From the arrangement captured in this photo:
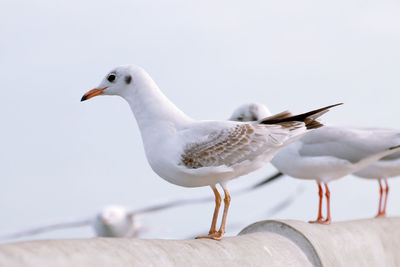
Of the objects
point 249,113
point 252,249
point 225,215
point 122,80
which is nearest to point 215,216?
point 225,215

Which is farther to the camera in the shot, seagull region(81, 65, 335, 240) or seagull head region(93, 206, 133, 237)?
seagull head region(93, 206, 133, 237)

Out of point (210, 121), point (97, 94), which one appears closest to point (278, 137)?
point (210, 121)

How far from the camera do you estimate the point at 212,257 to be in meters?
3.71

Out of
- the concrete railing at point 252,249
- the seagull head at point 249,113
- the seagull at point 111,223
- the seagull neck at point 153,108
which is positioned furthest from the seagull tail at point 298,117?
the seagull at point 111,223

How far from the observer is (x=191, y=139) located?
4199 millimetres

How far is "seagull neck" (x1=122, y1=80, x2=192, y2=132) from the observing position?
14.1 ft

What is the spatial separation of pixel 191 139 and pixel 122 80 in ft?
2.22

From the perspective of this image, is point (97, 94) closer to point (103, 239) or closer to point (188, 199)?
point (103, 239)

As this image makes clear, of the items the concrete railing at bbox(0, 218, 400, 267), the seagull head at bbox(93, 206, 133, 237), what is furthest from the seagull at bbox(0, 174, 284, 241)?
the concrete railing at bbox(0, 218, 400, 267)

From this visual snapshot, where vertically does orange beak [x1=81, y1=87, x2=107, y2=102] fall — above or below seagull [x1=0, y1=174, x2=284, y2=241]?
above

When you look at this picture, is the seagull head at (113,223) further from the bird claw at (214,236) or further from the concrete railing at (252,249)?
the bird claw at (214,236)

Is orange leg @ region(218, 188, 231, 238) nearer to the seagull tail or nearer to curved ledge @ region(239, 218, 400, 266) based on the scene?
the seagull tail

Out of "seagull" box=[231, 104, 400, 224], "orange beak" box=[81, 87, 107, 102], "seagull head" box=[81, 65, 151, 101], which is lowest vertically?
"seagull" box=[231, 104, 400, 224]

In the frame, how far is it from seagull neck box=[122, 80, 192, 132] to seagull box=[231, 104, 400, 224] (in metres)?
2.15
